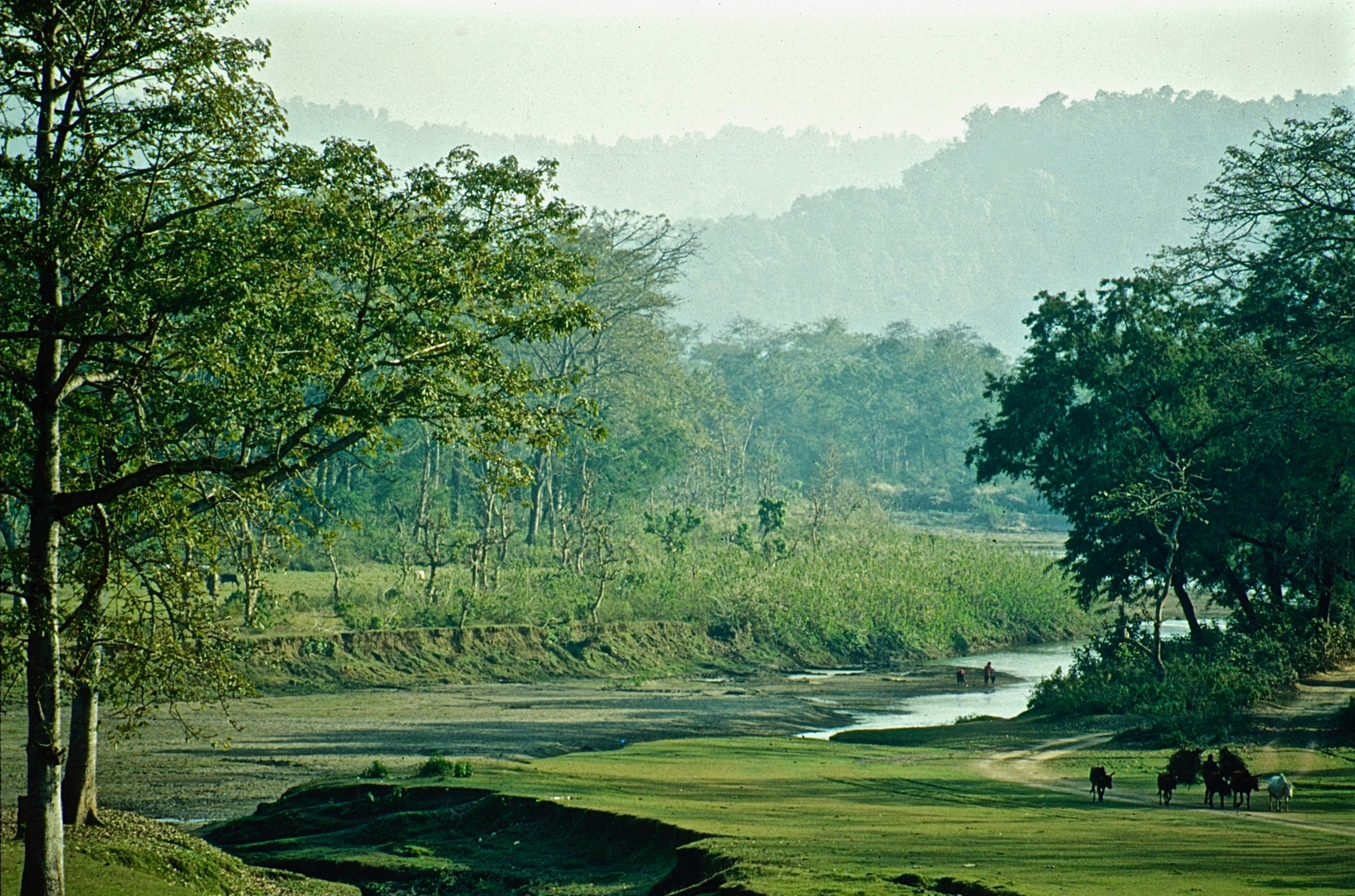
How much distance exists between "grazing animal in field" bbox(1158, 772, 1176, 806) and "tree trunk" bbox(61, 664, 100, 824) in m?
15.9

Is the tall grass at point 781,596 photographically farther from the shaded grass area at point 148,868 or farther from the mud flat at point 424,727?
the shaded grass area at point 148,868

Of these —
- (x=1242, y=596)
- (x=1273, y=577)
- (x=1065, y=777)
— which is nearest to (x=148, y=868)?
(x=1065, y=777)

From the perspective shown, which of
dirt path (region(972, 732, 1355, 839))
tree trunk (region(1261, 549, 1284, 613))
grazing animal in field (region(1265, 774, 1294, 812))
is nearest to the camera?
dirt path (region(972, 732, 1355, 839))

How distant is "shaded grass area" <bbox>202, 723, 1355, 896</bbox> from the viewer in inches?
546

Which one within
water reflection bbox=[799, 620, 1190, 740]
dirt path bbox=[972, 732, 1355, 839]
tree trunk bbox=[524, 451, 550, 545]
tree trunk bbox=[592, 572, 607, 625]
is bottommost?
water reflection bbox=[799, 620, 1190, 740]

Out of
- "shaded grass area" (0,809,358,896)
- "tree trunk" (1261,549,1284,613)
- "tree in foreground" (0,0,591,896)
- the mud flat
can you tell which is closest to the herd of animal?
"tree in foreground" (0,0,591,896)

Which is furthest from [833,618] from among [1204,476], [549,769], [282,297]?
[282,297]

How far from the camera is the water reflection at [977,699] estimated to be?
130ft

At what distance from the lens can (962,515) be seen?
116 m

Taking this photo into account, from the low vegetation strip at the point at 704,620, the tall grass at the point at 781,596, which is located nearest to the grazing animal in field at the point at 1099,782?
the low vegetation strip at the point at 704,620

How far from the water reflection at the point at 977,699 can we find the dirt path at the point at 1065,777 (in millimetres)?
6716

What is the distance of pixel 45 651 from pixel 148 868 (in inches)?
131

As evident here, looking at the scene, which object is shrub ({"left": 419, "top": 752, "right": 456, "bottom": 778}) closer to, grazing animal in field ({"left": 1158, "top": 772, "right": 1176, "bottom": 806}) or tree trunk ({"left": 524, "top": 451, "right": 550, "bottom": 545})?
grazing animal in field ({"left": 1158, "top": 772, "right": 1176, "bottom": 806})

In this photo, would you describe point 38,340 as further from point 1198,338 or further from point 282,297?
point 1198,338
